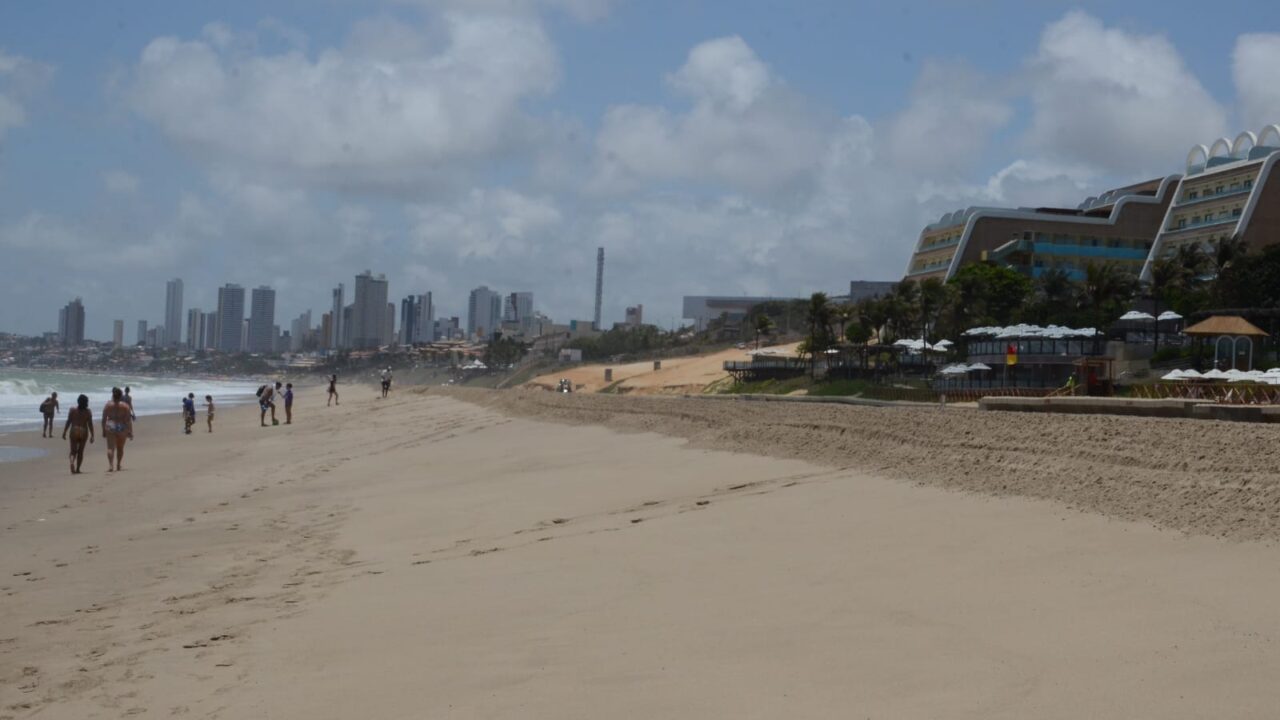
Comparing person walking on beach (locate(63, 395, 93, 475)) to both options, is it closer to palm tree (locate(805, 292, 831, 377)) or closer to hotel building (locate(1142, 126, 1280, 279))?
palm tree (locate(805, 292, 831, 377))

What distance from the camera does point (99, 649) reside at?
6.71m

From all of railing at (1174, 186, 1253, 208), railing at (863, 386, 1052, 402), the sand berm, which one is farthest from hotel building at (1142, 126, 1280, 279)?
the sand berm

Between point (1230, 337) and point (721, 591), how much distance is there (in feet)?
138

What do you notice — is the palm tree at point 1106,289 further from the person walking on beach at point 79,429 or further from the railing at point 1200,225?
the person walking on beach at point 79,429

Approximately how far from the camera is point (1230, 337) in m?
42.4

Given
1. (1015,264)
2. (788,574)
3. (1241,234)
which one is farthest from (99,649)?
(1015,264)

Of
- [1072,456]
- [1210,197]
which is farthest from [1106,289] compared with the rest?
[1072,456]

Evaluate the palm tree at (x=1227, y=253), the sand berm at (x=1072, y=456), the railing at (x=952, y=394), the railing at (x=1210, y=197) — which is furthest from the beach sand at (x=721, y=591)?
the railing at (x=1210, y=197)

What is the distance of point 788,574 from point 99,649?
4397 millimetres

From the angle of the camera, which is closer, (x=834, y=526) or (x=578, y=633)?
(x=578, y=633)

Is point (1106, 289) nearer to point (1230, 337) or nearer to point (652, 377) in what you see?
point (1230, 337)

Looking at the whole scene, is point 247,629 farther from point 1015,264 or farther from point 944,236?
point 944,236

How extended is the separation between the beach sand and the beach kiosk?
1104 inches

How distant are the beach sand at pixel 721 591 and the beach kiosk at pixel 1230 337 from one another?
28.0 meters
